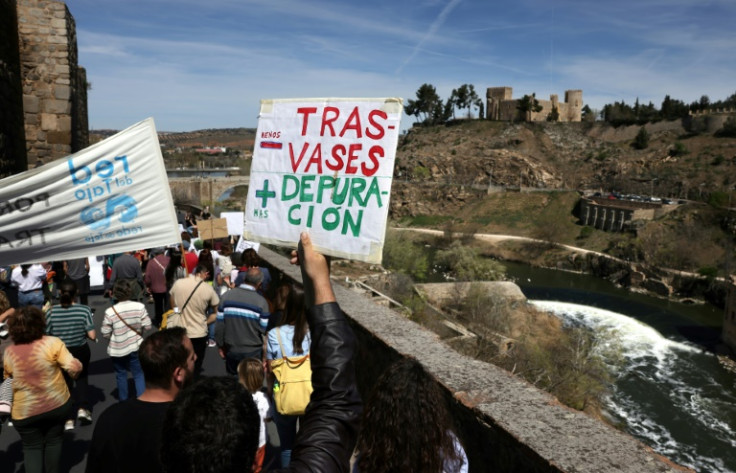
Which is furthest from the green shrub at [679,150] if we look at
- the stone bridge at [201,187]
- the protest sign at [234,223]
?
the protest sign at [234,223]

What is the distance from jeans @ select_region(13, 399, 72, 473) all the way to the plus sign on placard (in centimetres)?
220

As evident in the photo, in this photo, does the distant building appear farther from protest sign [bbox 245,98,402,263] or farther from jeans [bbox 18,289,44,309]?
protest sign [bbox 245,98,402,263]

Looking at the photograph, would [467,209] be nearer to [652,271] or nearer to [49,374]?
[652,271]

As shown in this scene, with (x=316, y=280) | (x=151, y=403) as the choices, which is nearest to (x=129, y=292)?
(x=151, y=403)

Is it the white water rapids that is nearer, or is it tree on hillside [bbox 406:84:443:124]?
the white water rapids

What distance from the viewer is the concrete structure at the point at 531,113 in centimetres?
10431

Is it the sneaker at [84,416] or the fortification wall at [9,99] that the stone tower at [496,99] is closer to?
the fortification wall at [9,99]

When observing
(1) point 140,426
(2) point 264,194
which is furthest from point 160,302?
(1) point 140,426

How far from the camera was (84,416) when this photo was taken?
17.0 ft

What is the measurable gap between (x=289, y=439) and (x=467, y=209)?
234ft

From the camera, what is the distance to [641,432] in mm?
22531

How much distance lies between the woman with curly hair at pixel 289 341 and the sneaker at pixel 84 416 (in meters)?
2.26

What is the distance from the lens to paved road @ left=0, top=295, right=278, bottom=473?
15.1 ft

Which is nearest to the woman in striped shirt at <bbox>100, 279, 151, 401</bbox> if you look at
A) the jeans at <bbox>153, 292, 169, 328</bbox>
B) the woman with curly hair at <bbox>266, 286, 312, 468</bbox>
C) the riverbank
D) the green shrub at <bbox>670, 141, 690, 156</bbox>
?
the woman with curly hair at <bbox>266, 286, 312, 468</bbox>
